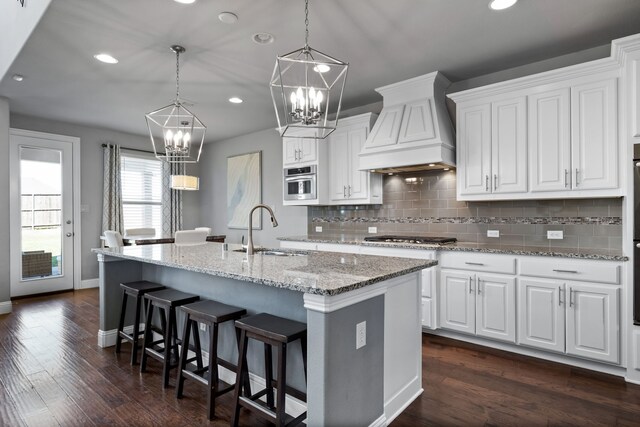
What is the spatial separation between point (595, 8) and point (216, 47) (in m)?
2.93

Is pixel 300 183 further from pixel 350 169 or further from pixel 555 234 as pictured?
pixel 555 234

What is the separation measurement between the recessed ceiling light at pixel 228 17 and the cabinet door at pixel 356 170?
2115 mm

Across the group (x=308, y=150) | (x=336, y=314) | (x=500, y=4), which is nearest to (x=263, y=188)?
(x=308, y=150)

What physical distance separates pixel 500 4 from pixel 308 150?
9.15 ft

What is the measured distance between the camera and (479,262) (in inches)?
127

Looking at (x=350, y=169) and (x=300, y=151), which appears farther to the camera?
(x=300, y=151)

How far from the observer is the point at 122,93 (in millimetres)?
4367

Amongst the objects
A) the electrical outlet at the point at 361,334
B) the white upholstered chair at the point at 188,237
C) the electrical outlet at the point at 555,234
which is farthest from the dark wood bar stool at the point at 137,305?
the electrical outlet at the point at 555,234

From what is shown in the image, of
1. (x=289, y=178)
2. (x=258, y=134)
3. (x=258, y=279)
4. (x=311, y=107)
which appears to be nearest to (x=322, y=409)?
(x=258, y=279)

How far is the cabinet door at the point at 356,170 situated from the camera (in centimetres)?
442

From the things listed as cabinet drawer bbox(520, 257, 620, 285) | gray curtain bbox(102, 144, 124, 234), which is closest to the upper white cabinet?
cabinet drawer bbox(520, 257, 620, 285)

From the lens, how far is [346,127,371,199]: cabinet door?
4.42m

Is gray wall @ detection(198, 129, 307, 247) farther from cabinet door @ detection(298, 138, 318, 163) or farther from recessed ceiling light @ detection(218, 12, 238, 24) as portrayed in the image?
recessed ceiling light @ detection(218, 12, 238, 24)

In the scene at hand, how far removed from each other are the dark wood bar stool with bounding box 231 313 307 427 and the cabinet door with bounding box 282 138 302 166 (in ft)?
10.6
